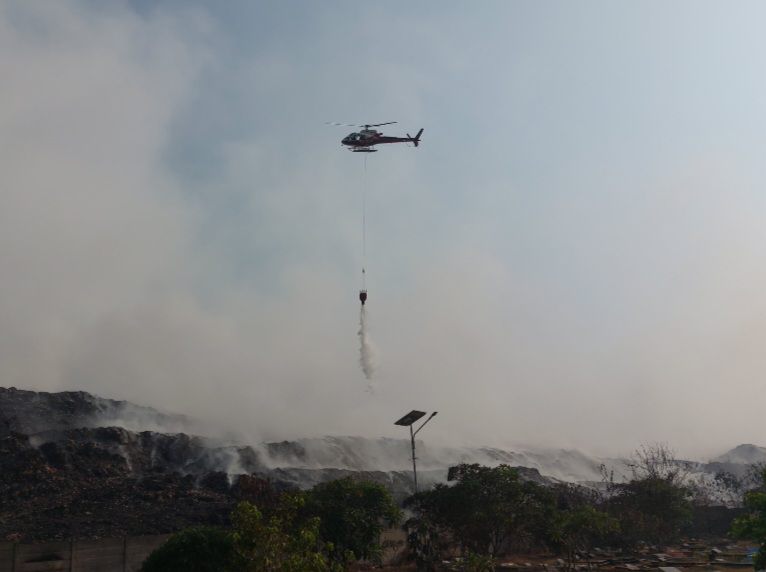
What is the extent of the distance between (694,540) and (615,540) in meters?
15.7

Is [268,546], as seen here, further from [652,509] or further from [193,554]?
[652,509]

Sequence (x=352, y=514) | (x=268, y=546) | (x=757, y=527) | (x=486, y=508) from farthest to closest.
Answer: (x=486, y=508), (x=352, y=514), (x=757, y=527), (x=268, y=546)

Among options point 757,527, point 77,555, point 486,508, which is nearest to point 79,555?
point 77,555

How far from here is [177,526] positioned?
58344 mm

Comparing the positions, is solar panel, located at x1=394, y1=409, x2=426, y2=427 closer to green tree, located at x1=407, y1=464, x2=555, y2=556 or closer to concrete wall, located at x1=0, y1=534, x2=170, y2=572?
green tree, located at x1=407, y1=464, x2=555, y2=556

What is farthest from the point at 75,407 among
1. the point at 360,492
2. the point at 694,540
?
the point at 694,540

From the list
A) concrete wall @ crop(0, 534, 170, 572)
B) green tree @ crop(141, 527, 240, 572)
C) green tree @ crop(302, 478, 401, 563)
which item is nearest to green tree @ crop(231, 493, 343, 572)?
green tree @ crop(141, 527, 240, 572)

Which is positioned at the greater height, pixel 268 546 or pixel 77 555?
pixel 268 546

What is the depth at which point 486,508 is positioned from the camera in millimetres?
43406

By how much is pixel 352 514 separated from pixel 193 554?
13725 mm

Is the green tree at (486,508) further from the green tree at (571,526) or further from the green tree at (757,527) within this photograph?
the green tree at (757,527)

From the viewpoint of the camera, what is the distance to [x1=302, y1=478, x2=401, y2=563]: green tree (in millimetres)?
39000

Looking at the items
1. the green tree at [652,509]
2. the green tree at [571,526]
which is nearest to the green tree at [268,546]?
the green tree at [571,526]

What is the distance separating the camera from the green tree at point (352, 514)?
3900 cm
